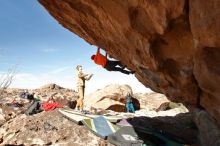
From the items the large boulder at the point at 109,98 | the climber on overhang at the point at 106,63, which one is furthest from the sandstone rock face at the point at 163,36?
the large boulder at the point at 109,98

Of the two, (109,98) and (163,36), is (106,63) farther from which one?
(109,98)

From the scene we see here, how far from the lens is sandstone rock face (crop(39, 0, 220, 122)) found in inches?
269

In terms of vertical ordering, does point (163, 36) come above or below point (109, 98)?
below

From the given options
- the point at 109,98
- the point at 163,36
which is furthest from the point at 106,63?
the point at 109,98

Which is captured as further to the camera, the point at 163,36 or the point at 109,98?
the point at 109,98

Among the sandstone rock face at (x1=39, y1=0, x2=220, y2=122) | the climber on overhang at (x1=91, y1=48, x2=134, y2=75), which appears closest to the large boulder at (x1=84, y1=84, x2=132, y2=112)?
the climber on overhang at (x1=91, y1=48, x2=134, y2=75)

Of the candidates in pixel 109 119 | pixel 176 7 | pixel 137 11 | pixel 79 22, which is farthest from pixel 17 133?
pixel 176 7

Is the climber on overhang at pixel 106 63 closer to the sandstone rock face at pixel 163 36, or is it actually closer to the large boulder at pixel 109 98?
the sandstone rock face at pixel 163 36

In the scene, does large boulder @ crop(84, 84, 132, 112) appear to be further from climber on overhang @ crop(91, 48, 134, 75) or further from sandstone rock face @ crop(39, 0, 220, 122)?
sandstone rock face @ crop(39, 0, 220, 122)

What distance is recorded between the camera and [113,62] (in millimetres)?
12977

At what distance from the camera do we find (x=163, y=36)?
8.39 m

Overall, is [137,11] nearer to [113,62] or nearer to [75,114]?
[113,62]

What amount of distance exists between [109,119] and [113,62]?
2926mm

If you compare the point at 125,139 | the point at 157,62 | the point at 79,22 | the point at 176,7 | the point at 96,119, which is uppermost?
the point at 79,22
